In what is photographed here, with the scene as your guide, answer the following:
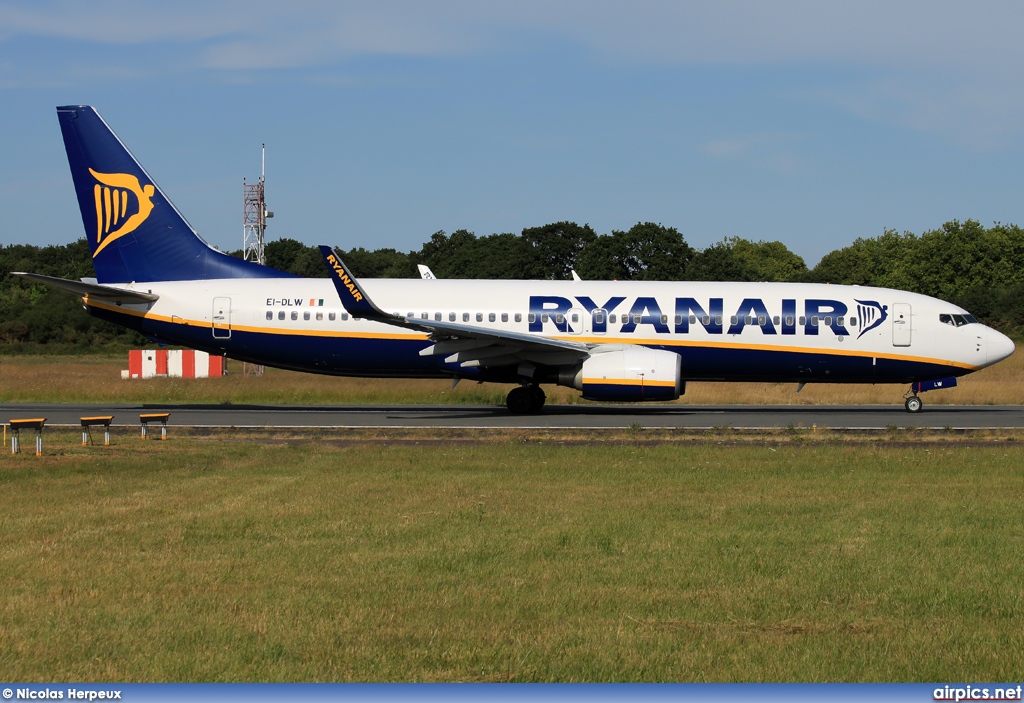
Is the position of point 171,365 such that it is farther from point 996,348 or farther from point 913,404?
point 996,348

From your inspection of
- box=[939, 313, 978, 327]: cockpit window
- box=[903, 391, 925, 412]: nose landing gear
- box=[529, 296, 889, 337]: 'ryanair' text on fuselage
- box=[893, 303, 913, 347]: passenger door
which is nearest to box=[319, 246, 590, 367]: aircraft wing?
box=[529, 296, 889, 337]: 'ryanair' text on fuselage

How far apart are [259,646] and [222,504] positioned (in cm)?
607

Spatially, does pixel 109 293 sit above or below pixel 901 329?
above

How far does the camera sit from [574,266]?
91.1 meters

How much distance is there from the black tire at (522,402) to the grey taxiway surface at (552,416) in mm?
285

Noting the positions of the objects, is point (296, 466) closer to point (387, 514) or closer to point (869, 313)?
point (387, 514)

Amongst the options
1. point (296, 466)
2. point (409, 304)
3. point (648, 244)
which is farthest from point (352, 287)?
point (648, 244)

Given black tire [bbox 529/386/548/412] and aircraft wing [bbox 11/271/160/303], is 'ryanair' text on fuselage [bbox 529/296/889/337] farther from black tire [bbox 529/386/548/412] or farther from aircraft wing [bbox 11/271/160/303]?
aircraft wing [bbox 11/271/160/303]

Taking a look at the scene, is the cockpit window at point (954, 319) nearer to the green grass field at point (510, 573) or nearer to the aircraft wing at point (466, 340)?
the aircraft wing at point (466, 340)

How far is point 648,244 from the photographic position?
3307 inches

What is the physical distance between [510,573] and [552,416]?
18.8 metres

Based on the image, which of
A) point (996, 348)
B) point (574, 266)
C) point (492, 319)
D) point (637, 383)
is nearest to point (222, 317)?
point (492, 319)

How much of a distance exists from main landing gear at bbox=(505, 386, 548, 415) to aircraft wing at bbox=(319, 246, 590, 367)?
144cm

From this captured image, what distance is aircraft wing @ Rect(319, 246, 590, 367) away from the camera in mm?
25000
